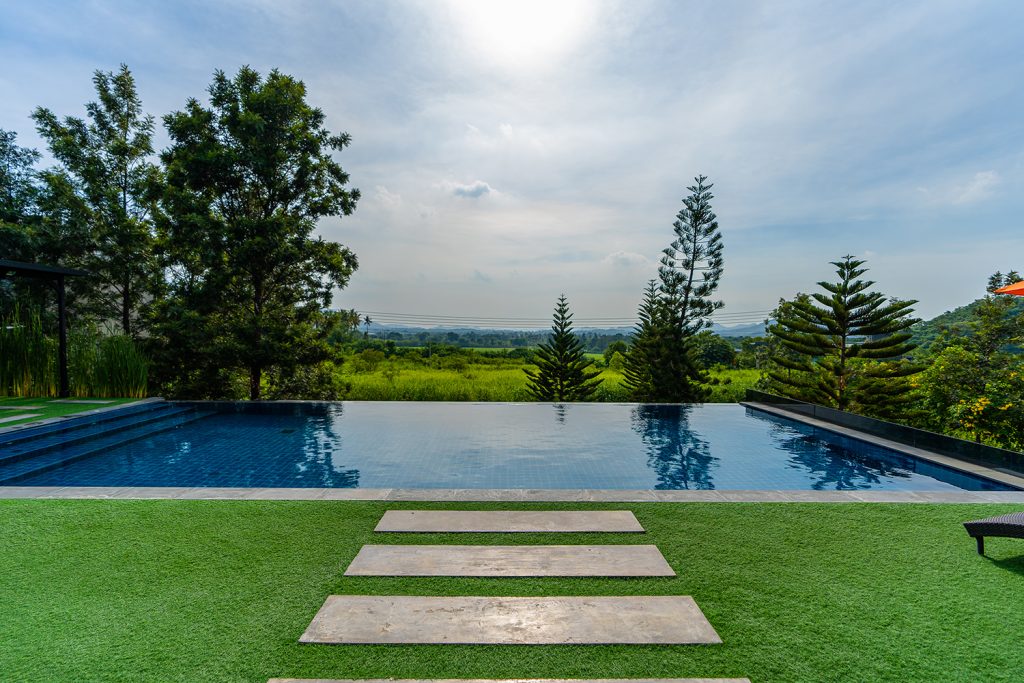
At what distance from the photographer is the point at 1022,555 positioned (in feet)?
9.30

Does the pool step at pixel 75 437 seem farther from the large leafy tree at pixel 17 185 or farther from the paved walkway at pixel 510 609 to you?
the paved walkway at pixel 510 609

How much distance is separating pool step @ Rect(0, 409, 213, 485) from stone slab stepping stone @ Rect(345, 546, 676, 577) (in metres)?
4.50

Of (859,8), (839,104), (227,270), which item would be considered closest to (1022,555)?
(859,8)

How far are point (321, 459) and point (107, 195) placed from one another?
776 cm

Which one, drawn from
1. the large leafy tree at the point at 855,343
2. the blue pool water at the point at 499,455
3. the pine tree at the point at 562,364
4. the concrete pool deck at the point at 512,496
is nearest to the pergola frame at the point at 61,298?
the blue pool water at the point at 499,455

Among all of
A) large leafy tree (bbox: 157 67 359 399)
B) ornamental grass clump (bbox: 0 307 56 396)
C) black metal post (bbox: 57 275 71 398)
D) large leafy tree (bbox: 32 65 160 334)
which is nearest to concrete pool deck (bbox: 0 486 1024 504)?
black metal post (bbox: 57 275 71 398)

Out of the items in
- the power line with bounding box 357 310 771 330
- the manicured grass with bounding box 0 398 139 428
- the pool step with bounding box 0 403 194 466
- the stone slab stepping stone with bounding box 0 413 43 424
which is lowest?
the pool step with bounding box 0 403 194 466

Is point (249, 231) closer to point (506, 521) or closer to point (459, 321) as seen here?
point (506, 521)

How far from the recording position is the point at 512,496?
3807 millimetres

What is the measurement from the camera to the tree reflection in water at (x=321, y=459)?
5055 millimetres

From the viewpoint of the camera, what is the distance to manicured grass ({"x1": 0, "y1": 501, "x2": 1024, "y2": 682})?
1894mm

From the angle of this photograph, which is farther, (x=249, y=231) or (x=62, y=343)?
(x=249, y=231)

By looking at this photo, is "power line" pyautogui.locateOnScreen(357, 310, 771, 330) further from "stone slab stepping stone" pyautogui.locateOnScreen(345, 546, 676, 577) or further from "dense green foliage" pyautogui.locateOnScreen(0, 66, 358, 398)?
"stone slab stepping stone" pyautogui.locateOnScreen(345, 546, 676, 577)

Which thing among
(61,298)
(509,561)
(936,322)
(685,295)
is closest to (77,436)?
(61,298)
